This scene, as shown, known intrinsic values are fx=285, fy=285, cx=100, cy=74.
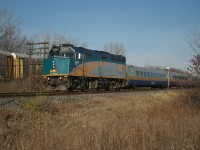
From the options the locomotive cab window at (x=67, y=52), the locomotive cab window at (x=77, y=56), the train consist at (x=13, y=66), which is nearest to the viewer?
the locomotive cab window at (x=67, y=52)

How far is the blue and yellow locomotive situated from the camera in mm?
19906

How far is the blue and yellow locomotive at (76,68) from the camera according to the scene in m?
19.9

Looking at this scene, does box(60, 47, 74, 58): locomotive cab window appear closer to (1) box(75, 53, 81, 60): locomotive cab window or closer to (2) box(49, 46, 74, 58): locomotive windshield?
(2) box(49, 46, 74, 58): locomotive windshield

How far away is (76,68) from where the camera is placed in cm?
2058

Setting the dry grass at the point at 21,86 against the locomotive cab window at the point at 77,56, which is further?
the dry grass at the point at 21,86

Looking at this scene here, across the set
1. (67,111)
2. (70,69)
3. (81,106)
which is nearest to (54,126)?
(67,111)

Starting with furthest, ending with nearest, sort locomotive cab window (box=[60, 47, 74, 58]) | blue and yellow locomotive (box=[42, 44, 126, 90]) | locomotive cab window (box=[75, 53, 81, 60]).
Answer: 1. locomotive cab window (box=[75, 53, 81, 60])
2. locomotive cab window (box=[60, 47, 74, 58])
3. blue and yellow locomotive (box=[42, 44, 126, 90])

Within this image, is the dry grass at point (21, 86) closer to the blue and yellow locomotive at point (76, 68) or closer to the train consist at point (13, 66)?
the blue and yellow locomotive at point (76, 68)

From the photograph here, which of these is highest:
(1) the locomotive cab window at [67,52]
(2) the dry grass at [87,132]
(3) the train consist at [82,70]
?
(1) the locomotive cab window at [67,52]

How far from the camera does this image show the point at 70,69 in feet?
65.5

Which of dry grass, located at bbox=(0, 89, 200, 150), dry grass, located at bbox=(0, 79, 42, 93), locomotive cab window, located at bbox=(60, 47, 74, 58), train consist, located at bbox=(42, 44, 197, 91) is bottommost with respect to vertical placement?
dry grass, located at bbox=(0, 89, 200, 150)

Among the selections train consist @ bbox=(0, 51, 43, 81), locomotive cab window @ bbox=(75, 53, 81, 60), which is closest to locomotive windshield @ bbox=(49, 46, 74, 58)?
locomotive cab window @ bbox=(75, 53, 81, 60)

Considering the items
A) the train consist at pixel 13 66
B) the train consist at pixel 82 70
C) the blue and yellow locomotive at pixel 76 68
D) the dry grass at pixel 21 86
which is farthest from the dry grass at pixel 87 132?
the train consist at pixel 13 66

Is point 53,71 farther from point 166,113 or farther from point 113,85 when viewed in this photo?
point 166,113
